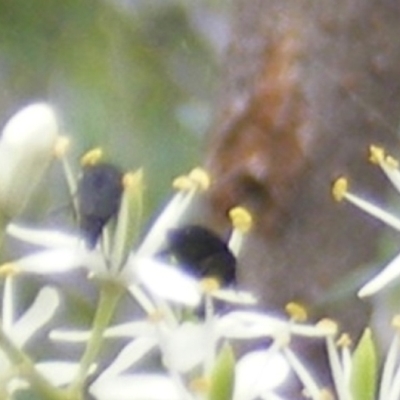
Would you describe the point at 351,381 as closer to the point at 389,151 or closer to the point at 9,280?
the point at 9,280

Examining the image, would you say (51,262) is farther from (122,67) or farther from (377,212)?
(122,67)

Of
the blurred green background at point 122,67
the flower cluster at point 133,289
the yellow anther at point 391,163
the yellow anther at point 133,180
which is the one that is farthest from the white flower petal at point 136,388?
the blurred green background at point 122,67

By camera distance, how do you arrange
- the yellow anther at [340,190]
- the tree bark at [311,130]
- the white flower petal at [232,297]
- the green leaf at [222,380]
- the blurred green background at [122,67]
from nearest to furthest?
the green leaf at [222,380] < the white flower petal at [232,297] < the yellow anther at [340,190] < the tree bark at [311,130] < the blurred green background at [122,67]

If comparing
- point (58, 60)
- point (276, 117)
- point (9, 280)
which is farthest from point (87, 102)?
point (9, 280)

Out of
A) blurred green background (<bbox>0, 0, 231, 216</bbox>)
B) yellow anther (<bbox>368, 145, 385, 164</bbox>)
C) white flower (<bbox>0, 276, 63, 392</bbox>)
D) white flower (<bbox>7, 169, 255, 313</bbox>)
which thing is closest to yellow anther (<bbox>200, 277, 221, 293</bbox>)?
white flower (<bbox>7, 169, 255, 313</bbox>)

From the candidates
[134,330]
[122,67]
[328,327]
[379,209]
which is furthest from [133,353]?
[122,67]

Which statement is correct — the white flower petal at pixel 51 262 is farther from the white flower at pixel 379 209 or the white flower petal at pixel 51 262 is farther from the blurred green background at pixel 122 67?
the blurred green background at pixel 122 67

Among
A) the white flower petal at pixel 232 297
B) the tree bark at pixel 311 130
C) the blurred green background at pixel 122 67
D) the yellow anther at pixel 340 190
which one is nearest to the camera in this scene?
the white flower petal at pixel 232 297
